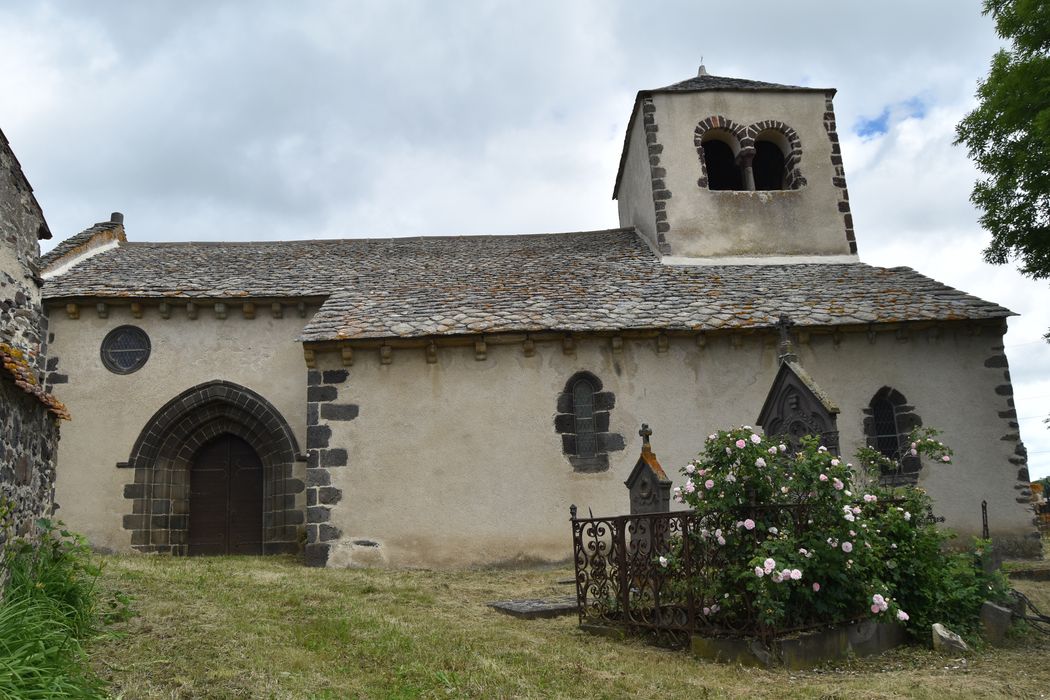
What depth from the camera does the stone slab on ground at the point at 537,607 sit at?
8.56 m

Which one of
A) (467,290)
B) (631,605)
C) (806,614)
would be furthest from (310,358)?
(806,614)

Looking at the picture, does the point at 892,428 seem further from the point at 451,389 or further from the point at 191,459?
the point at 191,459

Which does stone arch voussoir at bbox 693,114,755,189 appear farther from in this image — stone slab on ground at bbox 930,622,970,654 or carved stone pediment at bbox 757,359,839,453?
stone slab on ground at bbox 930,622,970,654

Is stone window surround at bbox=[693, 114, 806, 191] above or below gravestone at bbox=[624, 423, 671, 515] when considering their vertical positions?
above

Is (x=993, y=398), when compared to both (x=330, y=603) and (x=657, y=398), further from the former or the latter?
(x=330, y=603)

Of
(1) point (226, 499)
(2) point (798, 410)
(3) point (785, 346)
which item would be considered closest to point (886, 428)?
(3) point (785, 346)

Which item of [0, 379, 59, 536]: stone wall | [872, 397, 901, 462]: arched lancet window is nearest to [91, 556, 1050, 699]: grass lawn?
[0, 379, 59, 536]: stone wall

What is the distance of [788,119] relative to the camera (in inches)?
722

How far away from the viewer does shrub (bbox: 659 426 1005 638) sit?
671cm

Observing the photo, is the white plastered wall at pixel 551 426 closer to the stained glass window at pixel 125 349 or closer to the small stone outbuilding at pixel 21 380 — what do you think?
the stained glass window at pixel 125 349

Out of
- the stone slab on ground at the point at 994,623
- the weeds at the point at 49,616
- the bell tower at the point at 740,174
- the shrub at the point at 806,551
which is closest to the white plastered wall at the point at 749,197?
the bell tower at the point at 740,174

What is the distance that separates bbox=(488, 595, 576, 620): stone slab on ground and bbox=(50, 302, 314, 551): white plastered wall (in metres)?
6.55

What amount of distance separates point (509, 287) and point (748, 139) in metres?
7.15

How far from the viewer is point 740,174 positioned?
18.9 metres
